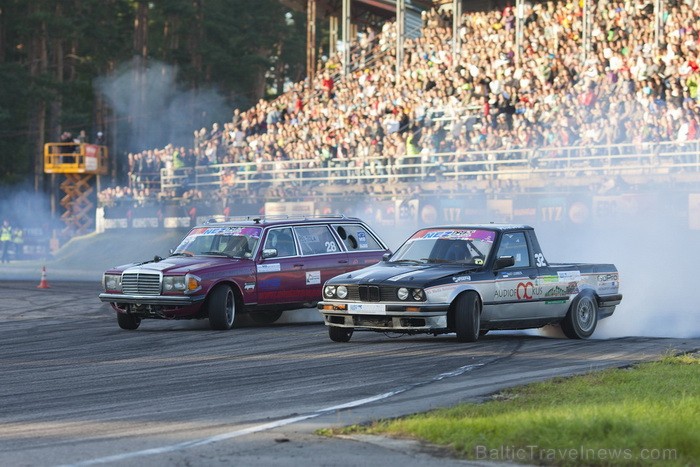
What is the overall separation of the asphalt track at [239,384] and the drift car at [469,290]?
0.98 feet

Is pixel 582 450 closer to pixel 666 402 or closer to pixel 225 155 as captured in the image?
pixel 666 402

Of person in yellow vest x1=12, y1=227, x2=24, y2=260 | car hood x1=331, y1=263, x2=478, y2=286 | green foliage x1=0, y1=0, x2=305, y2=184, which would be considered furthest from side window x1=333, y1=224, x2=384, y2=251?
green foliage x1=0, y1=0, x2=305, y2=184

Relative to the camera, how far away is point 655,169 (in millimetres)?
29156

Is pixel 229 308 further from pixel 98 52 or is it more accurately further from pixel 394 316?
pixel 98 52

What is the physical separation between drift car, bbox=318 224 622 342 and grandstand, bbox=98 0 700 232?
13560mm

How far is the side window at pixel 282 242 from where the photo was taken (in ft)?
58.2

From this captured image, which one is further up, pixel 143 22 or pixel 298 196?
pixel 143 22

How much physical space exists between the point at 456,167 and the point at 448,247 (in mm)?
18837

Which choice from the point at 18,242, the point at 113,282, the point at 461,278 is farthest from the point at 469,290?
the point at 18,242

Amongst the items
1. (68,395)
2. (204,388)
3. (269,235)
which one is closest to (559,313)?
(269,235)

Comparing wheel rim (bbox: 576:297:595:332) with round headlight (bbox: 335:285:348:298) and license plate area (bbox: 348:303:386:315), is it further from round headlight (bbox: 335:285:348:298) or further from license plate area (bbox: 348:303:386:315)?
round headlight (bbox: 335:285:348:298)

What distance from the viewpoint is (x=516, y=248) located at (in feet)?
50.3

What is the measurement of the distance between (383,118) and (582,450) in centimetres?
3139

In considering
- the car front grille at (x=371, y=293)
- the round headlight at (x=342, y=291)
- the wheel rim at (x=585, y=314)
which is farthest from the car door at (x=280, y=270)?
the wheel rim at (x=585, y=314)
